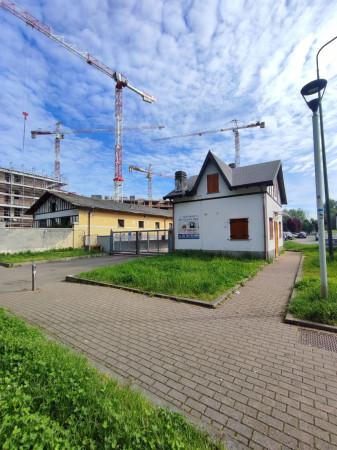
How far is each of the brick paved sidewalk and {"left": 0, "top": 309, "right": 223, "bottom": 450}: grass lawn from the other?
41 centimetres

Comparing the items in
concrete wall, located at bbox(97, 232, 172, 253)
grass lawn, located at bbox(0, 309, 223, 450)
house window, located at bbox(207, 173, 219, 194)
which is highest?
house window, located at bbox(207, 173, 219, 194)

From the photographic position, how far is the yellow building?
24.8m

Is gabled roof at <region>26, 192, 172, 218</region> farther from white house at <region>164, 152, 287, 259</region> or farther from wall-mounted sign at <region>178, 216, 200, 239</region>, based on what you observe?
wall-mounted sign at <region>178, 216, 200, 239</region>

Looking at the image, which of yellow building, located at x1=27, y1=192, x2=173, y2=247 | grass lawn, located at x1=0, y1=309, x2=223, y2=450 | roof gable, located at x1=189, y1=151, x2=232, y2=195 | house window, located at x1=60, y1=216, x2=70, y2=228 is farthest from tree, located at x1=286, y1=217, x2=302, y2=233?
grass lawn, located at x1=0, y1=309, x2=223, y2=450

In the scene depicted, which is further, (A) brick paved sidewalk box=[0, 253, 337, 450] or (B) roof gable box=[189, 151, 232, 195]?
(B) roof gable box=[189, 151, 232, 195]

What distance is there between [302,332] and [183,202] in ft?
43.6

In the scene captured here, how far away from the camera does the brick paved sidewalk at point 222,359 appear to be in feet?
8.07

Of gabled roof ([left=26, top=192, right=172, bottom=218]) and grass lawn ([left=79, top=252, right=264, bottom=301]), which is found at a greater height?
gabled roof ([left=26, top=192, right=172, bottom=218])

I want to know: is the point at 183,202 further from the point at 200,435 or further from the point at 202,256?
the point at 200,435

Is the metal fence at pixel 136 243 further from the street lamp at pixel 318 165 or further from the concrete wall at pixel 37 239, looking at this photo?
the street lamp at pixel 318 165

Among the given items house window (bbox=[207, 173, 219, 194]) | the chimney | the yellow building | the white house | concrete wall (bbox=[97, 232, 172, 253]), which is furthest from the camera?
the yellow building

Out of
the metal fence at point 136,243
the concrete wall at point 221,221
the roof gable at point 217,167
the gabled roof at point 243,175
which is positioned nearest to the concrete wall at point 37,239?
the metal fence at point 136,243

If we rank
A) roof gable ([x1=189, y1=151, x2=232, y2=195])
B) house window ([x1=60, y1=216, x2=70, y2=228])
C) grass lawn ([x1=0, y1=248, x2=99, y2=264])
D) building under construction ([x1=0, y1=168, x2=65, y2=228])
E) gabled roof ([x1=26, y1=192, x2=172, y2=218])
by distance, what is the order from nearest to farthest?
roof gable ([x1=189, y1=151, x2=232, y2=195])
grass lawn ([x1=0, y1=248, x2=99, y2=264])
gabled roof ([x1=26, y1=192, x2=172, y2=218])
house window ([x1=60, y1=216, x2=70, y2=228])
building under construction ([x1=0, y1=168, x2=65, y2=228])

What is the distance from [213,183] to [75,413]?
14943mm
